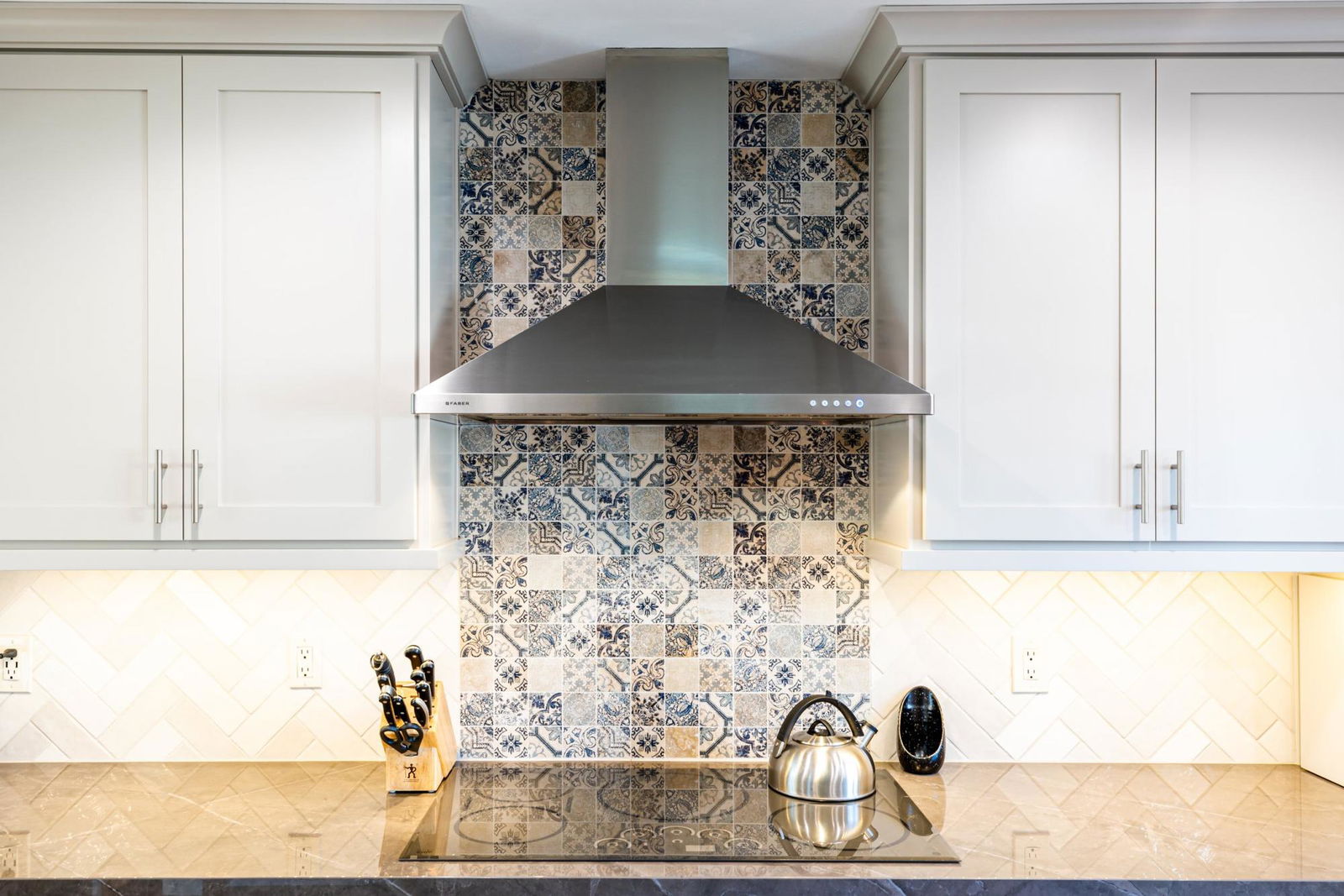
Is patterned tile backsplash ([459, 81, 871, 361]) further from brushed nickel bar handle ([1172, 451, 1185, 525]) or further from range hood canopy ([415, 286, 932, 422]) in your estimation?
brushed nickel bar handle ([1172, 451, 1185, 525])

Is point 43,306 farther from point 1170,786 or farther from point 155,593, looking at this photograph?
point 1170,786

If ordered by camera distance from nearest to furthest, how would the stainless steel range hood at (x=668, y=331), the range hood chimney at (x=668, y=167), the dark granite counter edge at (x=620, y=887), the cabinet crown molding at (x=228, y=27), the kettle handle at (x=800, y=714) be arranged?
the dark granite counter edge at (x=620, y=887)
the stainless steel range hood at (x=668, y=331)
the cabinet crown molding at (x=228, y=27)
the kettle handle at (x=800, y=714)
the range hood chimney at (x=668, y=167)

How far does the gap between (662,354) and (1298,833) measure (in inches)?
58.1

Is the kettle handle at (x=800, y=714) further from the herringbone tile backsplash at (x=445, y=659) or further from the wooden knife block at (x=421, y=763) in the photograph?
the wooden knife block at (x=421, y=763)

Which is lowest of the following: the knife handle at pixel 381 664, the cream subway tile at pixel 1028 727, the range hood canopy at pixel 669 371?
the cream subway tile at pixel 1028 727

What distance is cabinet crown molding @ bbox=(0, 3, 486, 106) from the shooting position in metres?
Answer: 1.62

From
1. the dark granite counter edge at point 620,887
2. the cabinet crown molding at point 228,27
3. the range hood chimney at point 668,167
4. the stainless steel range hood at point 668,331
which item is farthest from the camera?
the range hood chimney at point 668,167

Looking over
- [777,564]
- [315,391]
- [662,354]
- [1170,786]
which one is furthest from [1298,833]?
[315,391]

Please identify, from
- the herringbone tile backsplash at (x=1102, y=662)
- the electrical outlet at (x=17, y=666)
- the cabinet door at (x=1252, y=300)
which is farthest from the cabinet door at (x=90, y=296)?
the cabinet door at (x=1252, y=300)

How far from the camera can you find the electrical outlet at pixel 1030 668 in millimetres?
1988

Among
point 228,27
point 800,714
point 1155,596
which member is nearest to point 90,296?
point 228,27

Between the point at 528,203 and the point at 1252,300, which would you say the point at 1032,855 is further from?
the point at 528,203

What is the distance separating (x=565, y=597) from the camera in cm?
200

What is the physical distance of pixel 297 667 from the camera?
1.98 m
